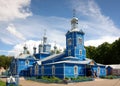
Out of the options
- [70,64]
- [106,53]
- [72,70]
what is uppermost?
[106,53]

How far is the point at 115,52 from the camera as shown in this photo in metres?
64.3

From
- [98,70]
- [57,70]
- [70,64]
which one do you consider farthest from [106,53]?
[57,70]

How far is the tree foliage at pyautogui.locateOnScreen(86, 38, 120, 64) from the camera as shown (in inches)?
2531

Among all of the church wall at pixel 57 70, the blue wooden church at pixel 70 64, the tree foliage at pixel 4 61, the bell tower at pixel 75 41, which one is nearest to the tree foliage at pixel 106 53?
the blue wooden church at pixel 70 64

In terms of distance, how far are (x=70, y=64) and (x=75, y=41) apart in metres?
7.14

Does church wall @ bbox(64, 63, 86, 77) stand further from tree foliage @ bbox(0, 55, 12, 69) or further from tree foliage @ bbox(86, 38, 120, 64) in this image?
tree foliage @ bbox(0, 55, 12, 69)

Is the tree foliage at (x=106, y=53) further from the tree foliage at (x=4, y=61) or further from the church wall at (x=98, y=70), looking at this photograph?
the tree foliage at (x=4, y=61)

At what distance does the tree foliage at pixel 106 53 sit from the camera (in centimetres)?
6430

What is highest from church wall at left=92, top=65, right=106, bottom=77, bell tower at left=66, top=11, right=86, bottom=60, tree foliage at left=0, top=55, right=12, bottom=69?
bell tower at left=66, top=11, right=86, bottom=60

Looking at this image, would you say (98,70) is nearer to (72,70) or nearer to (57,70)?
(72,70)

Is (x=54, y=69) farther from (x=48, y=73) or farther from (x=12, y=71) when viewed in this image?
(x=12, y=71)

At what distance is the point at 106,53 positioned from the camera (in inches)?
2643

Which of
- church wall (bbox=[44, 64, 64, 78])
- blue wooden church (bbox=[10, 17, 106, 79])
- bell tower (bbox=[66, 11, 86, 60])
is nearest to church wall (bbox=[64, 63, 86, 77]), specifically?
blue wooden church (bbox=[10, 17, 106, 79])

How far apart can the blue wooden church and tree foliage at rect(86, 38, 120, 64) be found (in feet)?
64.1
